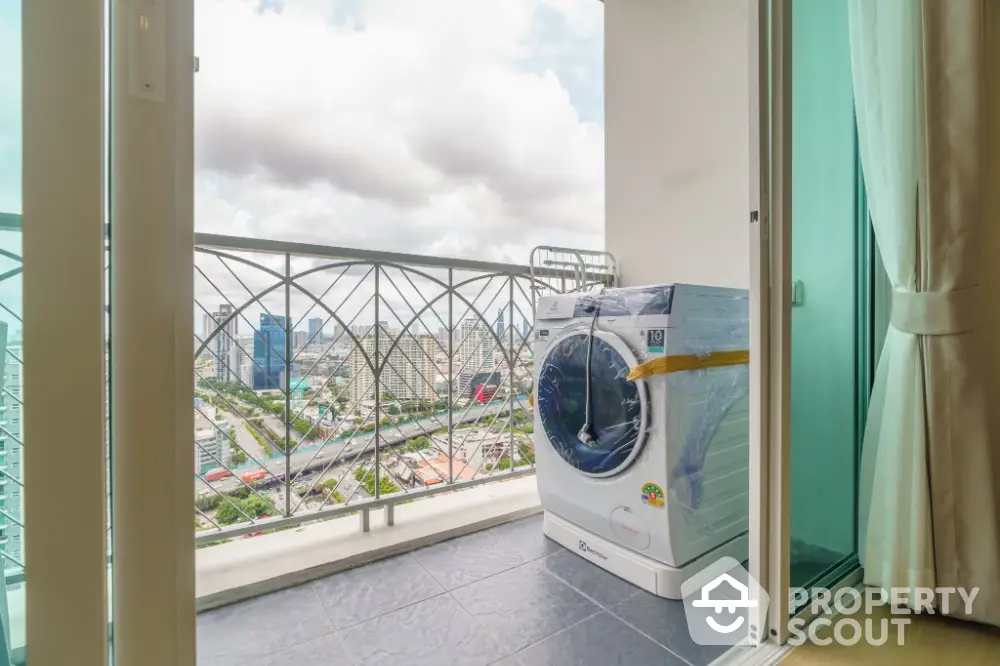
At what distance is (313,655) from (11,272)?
3.54 feet

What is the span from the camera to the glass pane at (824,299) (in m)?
1.24

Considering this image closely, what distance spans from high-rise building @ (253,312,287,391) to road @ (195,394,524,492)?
0.57 feet

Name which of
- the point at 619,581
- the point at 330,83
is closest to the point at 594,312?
the point at 619,581

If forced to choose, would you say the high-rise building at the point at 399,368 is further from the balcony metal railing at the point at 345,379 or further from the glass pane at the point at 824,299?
→ the glass pane at the point at 824,299

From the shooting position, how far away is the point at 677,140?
7.21ft

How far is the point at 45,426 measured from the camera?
453 millimetres

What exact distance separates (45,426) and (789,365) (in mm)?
1338

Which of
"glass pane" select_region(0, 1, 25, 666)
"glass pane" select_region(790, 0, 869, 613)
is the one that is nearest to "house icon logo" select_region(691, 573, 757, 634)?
"glass pane" select_region(790, 0, 869, 613)

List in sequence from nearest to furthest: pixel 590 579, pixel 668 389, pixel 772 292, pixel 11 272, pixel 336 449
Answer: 1. pixel 11 272
2. pixel 772 292
3. pixel 668 389
4. pixel 590 579
5. pixel 336 449

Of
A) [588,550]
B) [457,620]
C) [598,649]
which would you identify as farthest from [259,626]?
[588,550]

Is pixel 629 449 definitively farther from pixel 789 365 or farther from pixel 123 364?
pixel 123 364

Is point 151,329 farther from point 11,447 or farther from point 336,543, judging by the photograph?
point 336,543

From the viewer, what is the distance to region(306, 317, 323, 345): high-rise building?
1.62 m

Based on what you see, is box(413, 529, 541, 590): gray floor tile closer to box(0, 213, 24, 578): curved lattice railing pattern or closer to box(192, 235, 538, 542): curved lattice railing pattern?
box(192, 235, 538, 542): curved lattice railing pattern
